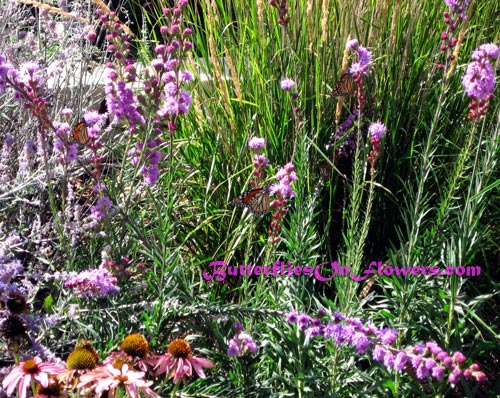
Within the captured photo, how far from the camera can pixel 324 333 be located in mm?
2576

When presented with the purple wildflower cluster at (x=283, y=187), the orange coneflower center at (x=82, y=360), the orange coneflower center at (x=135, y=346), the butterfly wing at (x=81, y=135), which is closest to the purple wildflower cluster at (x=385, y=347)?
the purple wildflower cluster at (x=283, y=187)

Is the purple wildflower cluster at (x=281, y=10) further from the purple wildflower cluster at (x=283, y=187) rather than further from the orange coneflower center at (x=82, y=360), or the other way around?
the orange coneflower center at (x=82, y=360)

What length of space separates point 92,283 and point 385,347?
3.24 ft

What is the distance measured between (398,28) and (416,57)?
0.59 ft

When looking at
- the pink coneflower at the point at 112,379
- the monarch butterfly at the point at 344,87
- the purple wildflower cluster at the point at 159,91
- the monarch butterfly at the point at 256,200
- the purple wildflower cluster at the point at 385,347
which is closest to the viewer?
the pink coneflower at the point at 112,379

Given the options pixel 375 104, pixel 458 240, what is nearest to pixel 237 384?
pixel 458 240

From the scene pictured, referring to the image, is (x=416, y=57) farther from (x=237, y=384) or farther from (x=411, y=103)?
(x=237, y=384)

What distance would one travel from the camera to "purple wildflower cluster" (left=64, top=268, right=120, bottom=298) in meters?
2.56

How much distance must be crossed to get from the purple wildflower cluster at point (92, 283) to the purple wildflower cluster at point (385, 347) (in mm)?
614

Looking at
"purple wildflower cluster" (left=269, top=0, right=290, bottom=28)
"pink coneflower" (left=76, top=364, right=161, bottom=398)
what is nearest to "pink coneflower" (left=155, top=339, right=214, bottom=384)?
"pink coneflower" (left=76, top=364, right=161, bottom=398)

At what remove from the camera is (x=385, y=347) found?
7.78 ft

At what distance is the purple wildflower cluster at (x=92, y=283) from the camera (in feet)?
8.41

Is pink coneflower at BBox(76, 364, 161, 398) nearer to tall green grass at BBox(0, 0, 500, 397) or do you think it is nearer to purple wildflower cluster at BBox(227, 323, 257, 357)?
purple wildflower cluster at BBox(227, 323, 257, 357)

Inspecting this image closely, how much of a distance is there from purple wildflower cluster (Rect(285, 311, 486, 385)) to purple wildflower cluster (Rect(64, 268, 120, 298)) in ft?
2.01
